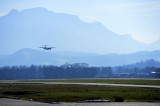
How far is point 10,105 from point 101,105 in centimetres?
1051

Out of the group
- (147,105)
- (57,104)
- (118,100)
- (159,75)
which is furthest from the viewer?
(159,75)

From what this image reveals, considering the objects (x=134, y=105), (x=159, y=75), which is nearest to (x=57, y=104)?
(x=134, y=105)

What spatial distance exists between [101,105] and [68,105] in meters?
3.83

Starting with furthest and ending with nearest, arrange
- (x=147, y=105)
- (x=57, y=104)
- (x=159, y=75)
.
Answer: (x=159, y=75) → (x=57, y=104) → (x=147, y=105)

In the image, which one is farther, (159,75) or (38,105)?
(159,75)

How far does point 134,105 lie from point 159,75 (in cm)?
16761

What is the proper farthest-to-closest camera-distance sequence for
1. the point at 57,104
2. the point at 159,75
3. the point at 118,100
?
the point at 159,75 → the point at 118,100 → the point at 57,104

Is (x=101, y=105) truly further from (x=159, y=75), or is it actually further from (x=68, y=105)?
(x=159, y=75)

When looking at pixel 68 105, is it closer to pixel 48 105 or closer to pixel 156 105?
pixel 48 105

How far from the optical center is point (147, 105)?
3622 cm

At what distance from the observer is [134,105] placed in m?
36.2

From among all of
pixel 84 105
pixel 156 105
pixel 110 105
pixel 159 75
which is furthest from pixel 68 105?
pixel 159 75

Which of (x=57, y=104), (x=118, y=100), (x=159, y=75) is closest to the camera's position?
(x=57, y=104)

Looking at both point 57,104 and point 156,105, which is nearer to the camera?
point 156,105
